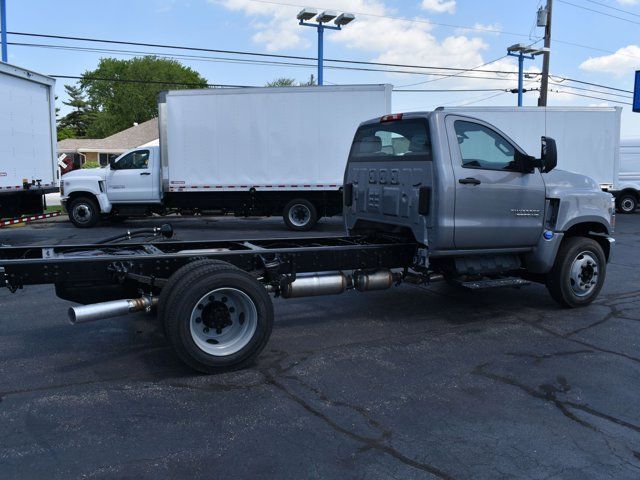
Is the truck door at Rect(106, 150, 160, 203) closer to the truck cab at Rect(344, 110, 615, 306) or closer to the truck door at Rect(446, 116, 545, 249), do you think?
the truck cab at Rect(344, 110, 615, 306)

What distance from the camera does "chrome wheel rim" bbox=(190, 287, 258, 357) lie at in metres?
4.69

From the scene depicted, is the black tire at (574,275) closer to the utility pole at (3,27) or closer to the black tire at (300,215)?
the black tire at (300,215)

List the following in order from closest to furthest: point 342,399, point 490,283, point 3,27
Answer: point 342,399, point 490,283, point 3,27

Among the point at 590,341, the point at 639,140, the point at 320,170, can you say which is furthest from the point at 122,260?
the point at 639,140

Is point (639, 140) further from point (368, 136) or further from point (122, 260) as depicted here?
point (122, 260)

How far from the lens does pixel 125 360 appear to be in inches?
200

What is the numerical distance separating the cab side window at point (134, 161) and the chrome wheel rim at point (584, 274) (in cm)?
1296

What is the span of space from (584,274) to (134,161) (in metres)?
13.4

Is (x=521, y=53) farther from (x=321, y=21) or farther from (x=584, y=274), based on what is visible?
(x=584, y=274)

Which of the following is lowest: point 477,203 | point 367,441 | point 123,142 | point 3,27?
point 367,441

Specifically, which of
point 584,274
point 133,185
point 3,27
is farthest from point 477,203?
point 3,27

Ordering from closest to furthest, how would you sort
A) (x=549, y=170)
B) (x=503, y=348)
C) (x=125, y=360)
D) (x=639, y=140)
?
(x=125, y=360) → (x=503, y=348) → (x=549, y=170) → (x=639, y=140)

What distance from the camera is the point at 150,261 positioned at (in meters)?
4.97

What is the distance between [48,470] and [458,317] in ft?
15.1
